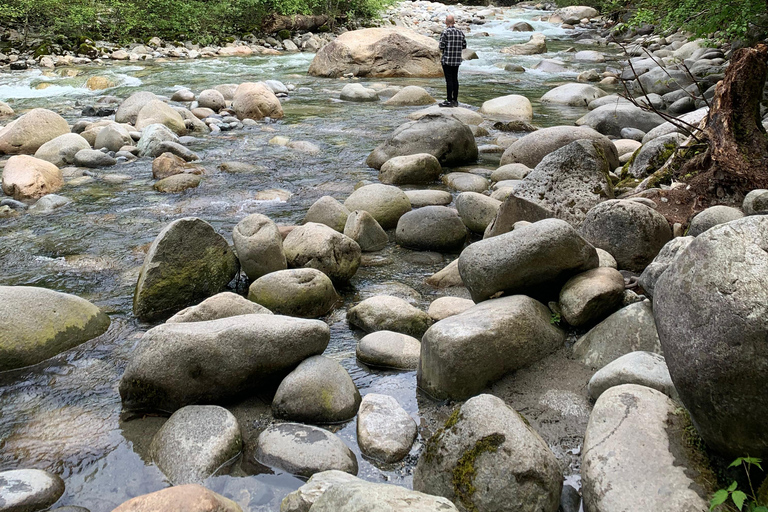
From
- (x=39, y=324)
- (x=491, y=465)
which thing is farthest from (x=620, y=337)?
(x=39, y=324)

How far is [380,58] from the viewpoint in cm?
1864

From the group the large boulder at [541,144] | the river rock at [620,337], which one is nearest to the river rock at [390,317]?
the river rock at [620,337]

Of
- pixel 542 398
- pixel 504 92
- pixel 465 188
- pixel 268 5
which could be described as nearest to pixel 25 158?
pixel 465 188

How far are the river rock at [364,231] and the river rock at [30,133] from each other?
6354 mm

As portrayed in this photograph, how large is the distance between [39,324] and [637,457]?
12.6 feet

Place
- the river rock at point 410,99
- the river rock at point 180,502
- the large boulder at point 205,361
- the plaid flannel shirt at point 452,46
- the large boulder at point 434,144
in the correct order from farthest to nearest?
the river rock at point 410,99
the plaid flannel shirt at point 452,46
the large boulder at point 434,144
the large boulder at point 205,361
the river rock at point 180,502

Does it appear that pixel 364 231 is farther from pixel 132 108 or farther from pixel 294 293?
pixel 132 108

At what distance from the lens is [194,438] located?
3348 millimetres

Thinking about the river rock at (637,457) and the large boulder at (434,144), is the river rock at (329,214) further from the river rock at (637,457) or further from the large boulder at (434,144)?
the river rock at (637,457)

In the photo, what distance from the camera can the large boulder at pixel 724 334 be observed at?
2.41m

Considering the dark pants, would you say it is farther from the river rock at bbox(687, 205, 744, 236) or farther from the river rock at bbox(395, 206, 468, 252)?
the river rock at bbox(687, 205, 744, 236)

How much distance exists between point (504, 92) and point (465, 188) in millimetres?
8247

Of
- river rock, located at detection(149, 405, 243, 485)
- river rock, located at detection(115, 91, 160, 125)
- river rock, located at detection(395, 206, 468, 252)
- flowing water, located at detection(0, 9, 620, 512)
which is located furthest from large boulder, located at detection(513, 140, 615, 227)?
river rock, located at detection(115, 91, 160, 125)

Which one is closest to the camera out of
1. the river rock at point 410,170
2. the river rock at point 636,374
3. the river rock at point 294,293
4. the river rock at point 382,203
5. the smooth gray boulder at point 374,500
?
the smooth gray boulder at point 374,500
